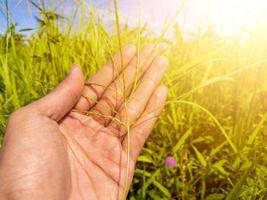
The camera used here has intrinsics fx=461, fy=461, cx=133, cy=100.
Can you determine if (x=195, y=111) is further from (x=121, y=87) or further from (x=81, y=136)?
(x=81, y=136)

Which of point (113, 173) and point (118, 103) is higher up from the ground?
point (118, 103)

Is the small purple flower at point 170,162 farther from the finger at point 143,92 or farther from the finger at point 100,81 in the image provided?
the finger at point 100,81

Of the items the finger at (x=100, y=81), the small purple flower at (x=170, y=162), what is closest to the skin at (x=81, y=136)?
the finger at (x=100, y=81)

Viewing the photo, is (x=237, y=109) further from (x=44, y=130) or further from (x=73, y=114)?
(x=44, y=130)

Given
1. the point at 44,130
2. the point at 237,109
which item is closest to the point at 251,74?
the point at 237,109

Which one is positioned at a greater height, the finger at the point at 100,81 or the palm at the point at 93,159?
the finger at the point at 100,81

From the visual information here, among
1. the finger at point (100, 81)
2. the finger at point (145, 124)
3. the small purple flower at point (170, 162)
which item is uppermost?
the finger at point (100, 81)

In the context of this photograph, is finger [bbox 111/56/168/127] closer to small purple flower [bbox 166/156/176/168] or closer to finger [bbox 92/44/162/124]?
finger [bbox 92/44/162/124]
